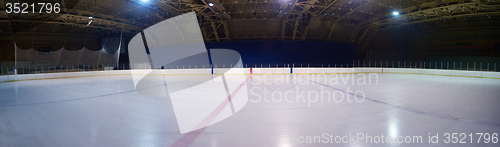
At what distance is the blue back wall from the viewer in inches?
998

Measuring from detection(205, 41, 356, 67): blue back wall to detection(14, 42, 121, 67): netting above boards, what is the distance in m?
10.1

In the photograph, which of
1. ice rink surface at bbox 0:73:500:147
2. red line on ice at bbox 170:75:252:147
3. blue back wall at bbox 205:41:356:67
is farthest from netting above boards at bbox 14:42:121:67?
red line on ice at bbox 170:75:252:147

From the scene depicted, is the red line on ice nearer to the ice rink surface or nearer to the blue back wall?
the ice rink surface

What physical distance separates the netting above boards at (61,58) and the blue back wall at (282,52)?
10129 millimetres

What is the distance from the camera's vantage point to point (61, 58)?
1783 centimetres

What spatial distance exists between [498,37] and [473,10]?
6473mm

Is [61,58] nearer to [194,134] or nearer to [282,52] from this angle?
[282,52]

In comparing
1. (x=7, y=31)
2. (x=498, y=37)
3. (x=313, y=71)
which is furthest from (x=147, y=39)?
(x=498, y=37)

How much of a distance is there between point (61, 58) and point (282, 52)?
18.4 m

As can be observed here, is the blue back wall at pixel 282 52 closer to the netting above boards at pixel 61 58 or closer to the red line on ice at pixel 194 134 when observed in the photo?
the netting above boards at pixel 61 58

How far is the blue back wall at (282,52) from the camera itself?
2536cm

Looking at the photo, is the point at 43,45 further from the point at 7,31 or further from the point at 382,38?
the point at 382,38

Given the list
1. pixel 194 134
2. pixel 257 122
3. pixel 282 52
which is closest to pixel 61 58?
pixel 282 52

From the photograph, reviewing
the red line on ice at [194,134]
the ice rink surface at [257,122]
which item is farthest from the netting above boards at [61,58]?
the red line on ice at [194,134]
